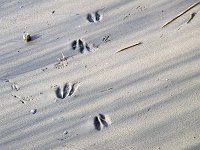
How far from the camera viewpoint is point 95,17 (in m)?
2.68

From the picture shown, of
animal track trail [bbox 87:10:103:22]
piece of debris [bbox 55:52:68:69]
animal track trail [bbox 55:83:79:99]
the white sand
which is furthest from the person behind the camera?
animal track trail [bbox 87:10:103:22]

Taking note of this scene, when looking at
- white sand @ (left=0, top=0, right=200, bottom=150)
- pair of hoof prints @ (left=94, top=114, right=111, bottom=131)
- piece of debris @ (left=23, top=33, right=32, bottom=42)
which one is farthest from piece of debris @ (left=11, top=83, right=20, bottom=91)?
pair of hoof prints @ (left=94, top=114, right=111, bottom=131)

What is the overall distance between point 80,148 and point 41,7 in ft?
3.92

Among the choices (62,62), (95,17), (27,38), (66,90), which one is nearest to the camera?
(66,90)

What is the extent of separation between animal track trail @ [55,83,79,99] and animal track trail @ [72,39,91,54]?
27cm

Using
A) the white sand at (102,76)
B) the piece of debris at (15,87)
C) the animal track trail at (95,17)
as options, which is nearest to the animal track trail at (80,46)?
the white sand at (102,76)

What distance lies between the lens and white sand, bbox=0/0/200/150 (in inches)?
80.0

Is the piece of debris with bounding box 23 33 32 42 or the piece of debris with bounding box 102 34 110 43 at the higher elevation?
the piece of debris with bounding box 23 33 32 42

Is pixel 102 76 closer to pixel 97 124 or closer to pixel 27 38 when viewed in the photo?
pixel 97 124

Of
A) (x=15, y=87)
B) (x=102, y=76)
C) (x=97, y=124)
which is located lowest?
(x=97, y=124)

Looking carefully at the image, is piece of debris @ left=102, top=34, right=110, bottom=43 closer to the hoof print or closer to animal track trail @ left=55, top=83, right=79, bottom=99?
animal track trail @ left=55, top=83, right=79, bottom=99

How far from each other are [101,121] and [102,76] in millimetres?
322

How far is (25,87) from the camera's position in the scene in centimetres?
232

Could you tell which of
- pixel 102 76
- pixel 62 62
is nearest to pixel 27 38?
pixel 62 62
